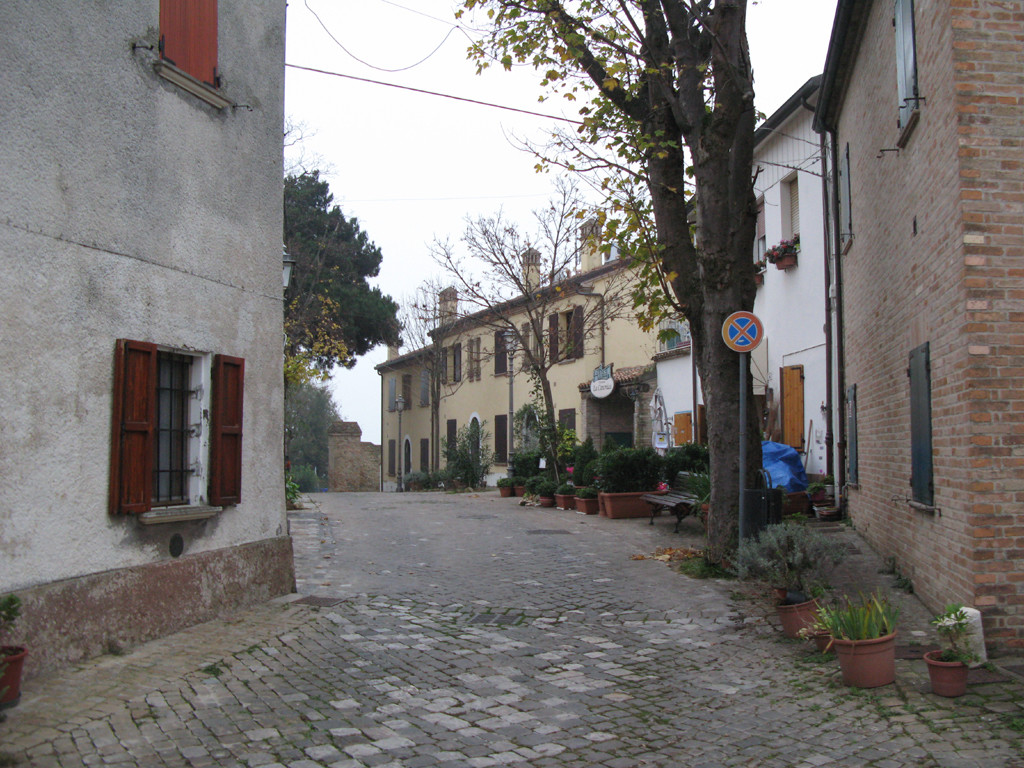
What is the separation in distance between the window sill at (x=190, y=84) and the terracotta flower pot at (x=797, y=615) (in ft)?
20.0

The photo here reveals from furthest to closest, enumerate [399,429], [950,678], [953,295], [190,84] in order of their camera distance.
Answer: [399,429] → [190,84] → [953,295] → [950,678]

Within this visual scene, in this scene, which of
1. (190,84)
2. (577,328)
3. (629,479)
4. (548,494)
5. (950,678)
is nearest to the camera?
(950,678)

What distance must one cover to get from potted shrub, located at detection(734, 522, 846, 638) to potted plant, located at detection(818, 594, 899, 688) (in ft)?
3.60

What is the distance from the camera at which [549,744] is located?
14.9 ft

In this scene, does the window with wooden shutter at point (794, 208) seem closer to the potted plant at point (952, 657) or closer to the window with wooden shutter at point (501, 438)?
the potted plant at point (952, 657)

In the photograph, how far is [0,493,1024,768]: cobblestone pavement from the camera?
434 centimetres

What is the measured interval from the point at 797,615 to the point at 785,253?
10161 mm

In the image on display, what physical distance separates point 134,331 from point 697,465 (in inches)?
444

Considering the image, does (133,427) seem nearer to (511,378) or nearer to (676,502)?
(676,502)

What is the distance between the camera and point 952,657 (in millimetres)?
4891

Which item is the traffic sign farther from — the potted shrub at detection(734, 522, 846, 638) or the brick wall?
the potted shrub at detection(734, 522, 846, 638)

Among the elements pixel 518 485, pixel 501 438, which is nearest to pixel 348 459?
pixel 501 438

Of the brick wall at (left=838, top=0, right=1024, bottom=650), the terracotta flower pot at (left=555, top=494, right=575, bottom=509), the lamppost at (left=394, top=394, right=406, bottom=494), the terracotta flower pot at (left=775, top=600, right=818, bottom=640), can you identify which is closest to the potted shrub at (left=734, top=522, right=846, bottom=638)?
the terracotta flower pot at (left=775, top=600, right=818, bottom=640)

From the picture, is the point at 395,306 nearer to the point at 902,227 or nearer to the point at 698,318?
the point at 698,318
